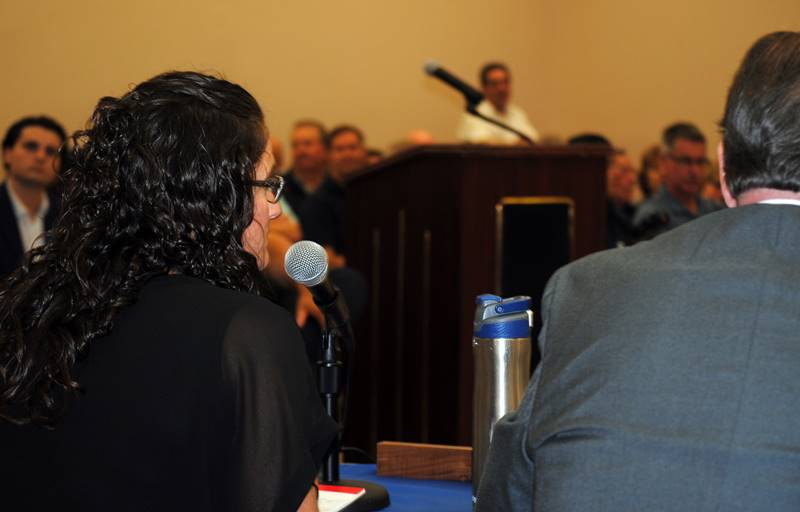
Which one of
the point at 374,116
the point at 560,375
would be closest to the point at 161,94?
the point at 560,375

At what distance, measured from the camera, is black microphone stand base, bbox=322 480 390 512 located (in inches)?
73.7

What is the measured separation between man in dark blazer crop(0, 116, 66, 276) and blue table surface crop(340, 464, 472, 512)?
3423 mm

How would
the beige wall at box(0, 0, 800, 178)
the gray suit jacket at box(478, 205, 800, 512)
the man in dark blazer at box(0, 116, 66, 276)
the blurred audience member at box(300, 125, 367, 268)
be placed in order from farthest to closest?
the beige wall at box(0, 0, 800, 178)
the blurred audience member at box(300, 125, 367, 268)
the man in dark blazer at box(0, 116, 66, 276)
the gray suit jacket at box(478, 205, 800, 512)

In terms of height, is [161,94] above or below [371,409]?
above

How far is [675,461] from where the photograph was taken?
48.6 inches

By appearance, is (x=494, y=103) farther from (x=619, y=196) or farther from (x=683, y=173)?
(x=683, y=173)

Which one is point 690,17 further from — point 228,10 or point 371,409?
point 371,409

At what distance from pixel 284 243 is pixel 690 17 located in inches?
246

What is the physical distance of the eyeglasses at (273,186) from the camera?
167 cm

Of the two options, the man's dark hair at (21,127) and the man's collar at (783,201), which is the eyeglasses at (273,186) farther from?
the man's dark hair at (21,127)

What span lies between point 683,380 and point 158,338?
68 cm

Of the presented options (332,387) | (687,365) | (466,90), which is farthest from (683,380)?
(466,90)

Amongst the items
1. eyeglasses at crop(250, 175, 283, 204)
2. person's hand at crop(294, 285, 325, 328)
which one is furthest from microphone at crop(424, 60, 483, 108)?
eyeglasses at crop(250, 175, 283, 204)

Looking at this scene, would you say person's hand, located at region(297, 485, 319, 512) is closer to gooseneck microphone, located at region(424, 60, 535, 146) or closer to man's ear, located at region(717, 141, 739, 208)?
man's ear, located at region(717, 141, 739, 208)
